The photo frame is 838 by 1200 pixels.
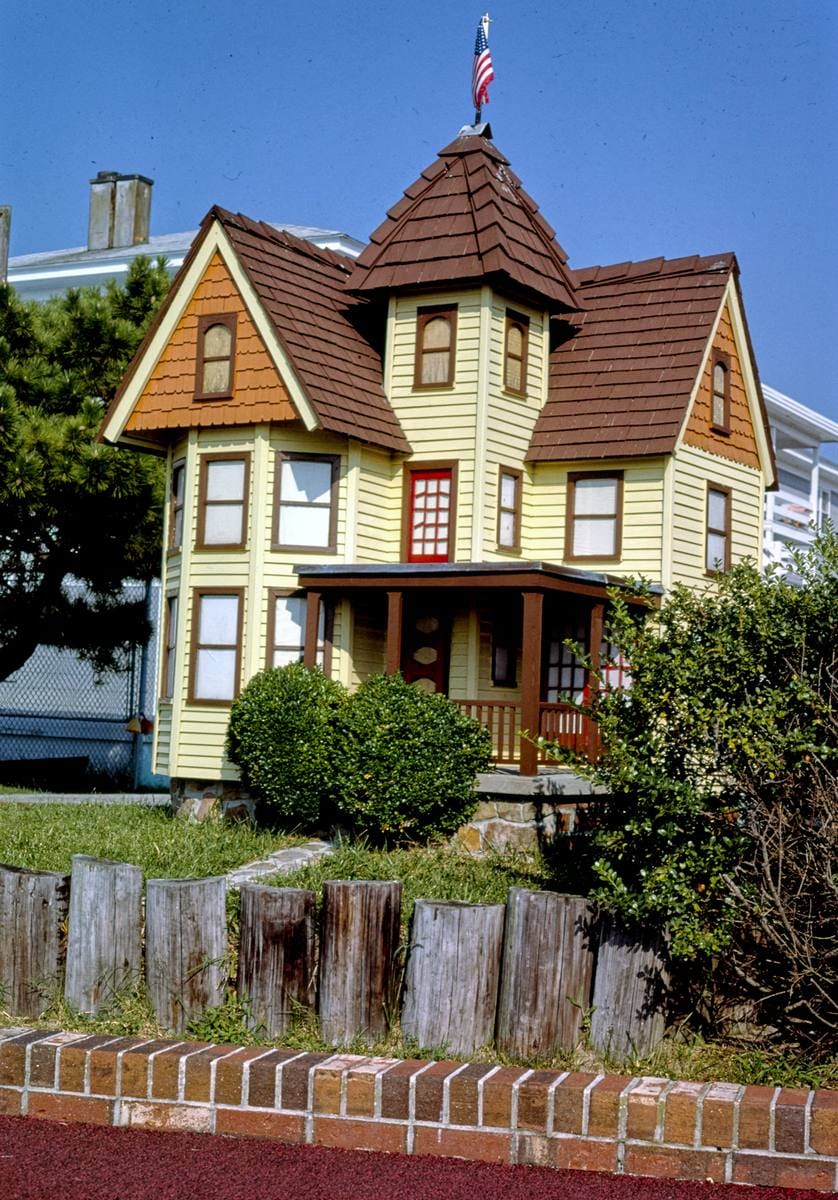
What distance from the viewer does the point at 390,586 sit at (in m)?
17.9

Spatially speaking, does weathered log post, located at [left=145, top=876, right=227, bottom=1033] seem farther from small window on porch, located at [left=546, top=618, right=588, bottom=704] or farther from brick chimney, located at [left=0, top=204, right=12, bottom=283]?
brick chimney, located at [left=0, top=204, right=12, bottom=283]

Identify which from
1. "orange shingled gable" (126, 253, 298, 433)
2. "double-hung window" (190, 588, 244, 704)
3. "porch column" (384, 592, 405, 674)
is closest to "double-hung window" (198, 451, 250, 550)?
"orange shingled gable" (126, 253, 298, 433)

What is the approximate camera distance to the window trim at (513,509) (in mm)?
19859

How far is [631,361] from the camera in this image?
2069 centimetres

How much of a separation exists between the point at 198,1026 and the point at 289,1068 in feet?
3.66

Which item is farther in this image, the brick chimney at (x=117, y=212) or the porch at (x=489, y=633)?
the brick chimney at (x=117, y=212)

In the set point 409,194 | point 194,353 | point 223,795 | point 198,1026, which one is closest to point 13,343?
point 194,353

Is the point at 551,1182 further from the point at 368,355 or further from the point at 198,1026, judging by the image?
the point at 368,355

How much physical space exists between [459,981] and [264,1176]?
65.4 inches

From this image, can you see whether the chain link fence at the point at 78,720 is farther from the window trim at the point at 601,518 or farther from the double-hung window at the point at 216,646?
the window trim at the point at 601,518

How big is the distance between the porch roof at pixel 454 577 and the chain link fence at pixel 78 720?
742cm

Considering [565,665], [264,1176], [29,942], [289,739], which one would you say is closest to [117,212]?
[565,665]

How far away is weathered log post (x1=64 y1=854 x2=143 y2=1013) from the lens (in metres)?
8.30

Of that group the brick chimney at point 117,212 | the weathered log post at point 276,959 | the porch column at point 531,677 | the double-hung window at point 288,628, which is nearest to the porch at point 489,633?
the porch column at point 531,677
